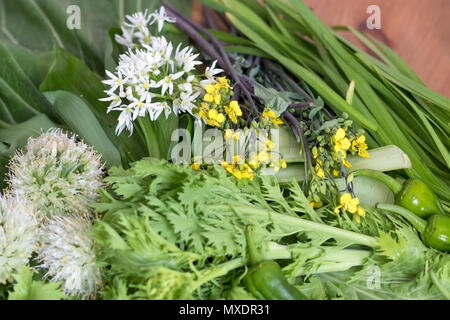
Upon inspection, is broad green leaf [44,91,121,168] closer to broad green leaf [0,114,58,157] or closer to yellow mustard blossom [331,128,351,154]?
broad green leaf [0,114,58,157]

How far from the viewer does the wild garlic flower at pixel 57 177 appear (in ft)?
2.46

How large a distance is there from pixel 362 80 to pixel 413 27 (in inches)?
14.1

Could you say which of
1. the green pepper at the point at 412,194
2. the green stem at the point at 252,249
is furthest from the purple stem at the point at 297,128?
the green stem at the point at 252,249

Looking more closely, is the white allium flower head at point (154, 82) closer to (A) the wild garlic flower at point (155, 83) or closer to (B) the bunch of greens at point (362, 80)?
(A) the wild garlic flower at point (155, 83)

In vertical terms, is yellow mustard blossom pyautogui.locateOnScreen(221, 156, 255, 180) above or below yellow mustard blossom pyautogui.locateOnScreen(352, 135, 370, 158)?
below

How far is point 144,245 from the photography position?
1.95 feet

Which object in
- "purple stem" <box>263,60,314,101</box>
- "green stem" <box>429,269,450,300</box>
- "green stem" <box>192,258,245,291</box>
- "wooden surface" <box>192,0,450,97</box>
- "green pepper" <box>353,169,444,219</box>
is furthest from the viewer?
"wooden surface" <box>192,0,450,97</box>

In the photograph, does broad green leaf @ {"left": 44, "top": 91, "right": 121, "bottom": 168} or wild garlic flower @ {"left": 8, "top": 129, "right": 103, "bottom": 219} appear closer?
wild garlic flower @ {"left": 8, "top": 129, "right": 103, "bottom": 219}

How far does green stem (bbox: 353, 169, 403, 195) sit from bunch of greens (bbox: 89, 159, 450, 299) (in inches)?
2.8

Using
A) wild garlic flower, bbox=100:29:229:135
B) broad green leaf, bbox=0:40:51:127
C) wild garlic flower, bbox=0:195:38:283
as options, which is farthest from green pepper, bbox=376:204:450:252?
broad green leaf, bbox=0:40:51:127

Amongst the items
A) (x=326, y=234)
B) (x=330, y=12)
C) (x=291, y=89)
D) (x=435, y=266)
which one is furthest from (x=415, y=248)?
(x=330, y=12)

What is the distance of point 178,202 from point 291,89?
1.59ft

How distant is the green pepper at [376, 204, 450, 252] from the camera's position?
801mm
